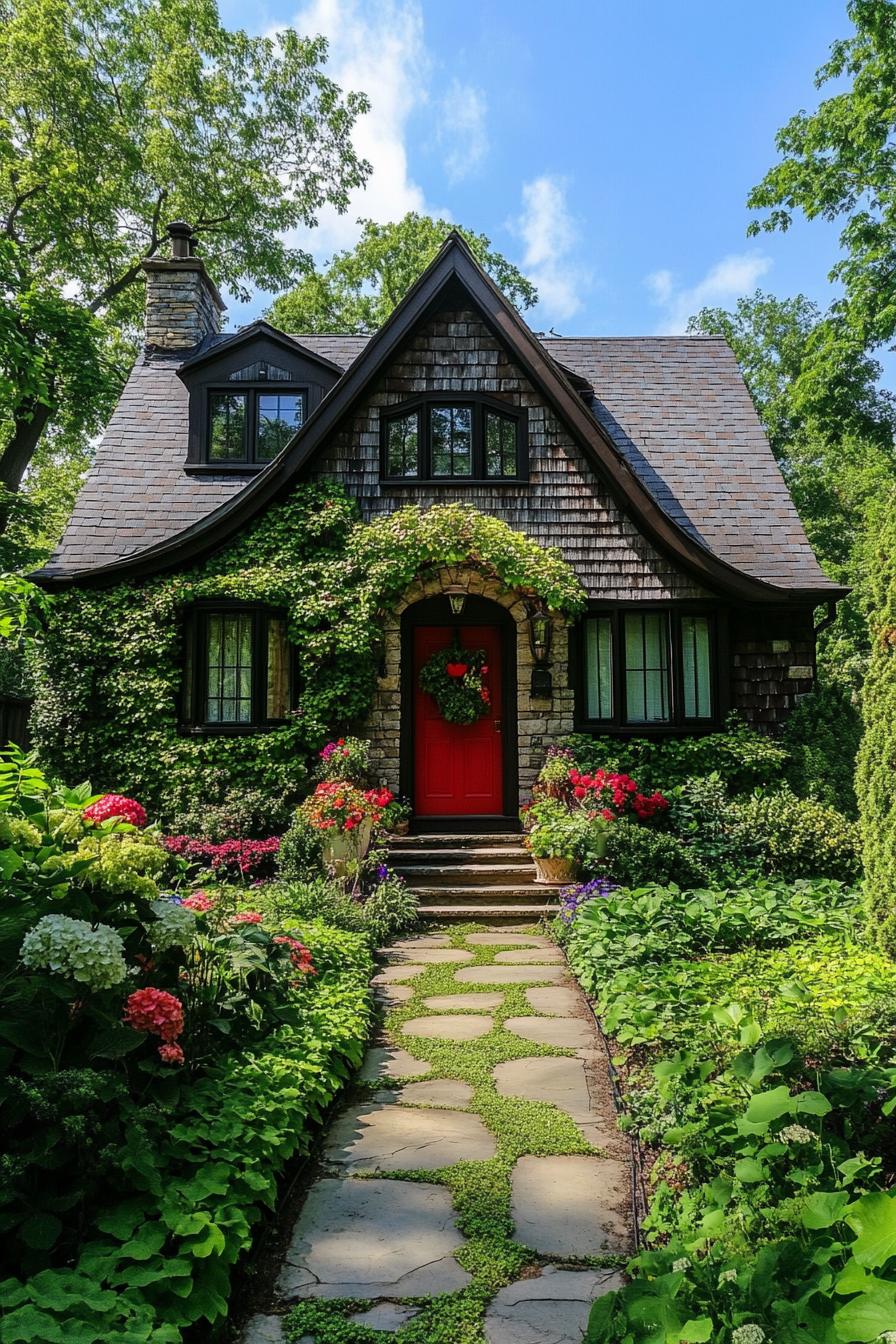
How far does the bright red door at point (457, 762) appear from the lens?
9.93 m

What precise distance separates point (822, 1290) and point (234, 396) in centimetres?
1125

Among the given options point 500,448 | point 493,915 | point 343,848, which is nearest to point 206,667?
point 343,848

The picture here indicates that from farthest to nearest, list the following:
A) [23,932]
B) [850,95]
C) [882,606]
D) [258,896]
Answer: [850,95] → [258,896] → [882,606] → [23,932]

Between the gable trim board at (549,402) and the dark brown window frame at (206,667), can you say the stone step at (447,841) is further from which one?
the gable trim board at (549,402)

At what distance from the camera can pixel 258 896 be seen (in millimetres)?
6727

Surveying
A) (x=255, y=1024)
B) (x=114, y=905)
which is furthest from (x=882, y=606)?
(x=114, y=905)

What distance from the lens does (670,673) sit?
1002 cm

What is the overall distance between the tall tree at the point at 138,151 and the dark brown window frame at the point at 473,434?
842cm

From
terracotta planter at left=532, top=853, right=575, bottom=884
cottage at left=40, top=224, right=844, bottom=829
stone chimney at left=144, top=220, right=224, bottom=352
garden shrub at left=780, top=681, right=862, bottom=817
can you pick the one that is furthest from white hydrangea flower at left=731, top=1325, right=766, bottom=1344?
stone chimney at left=144, top=220, right=224, bottom=352

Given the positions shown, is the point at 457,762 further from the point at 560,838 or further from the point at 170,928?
the point at 170,928

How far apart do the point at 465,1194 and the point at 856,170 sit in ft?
52.6

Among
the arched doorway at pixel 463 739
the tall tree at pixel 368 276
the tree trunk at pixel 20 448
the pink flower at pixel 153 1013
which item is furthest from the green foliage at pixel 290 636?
the tall tree at pixel 368 276

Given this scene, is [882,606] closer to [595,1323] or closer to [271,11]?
[595,1323]

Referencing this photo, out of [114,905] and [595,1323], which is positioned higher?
[114,905]
